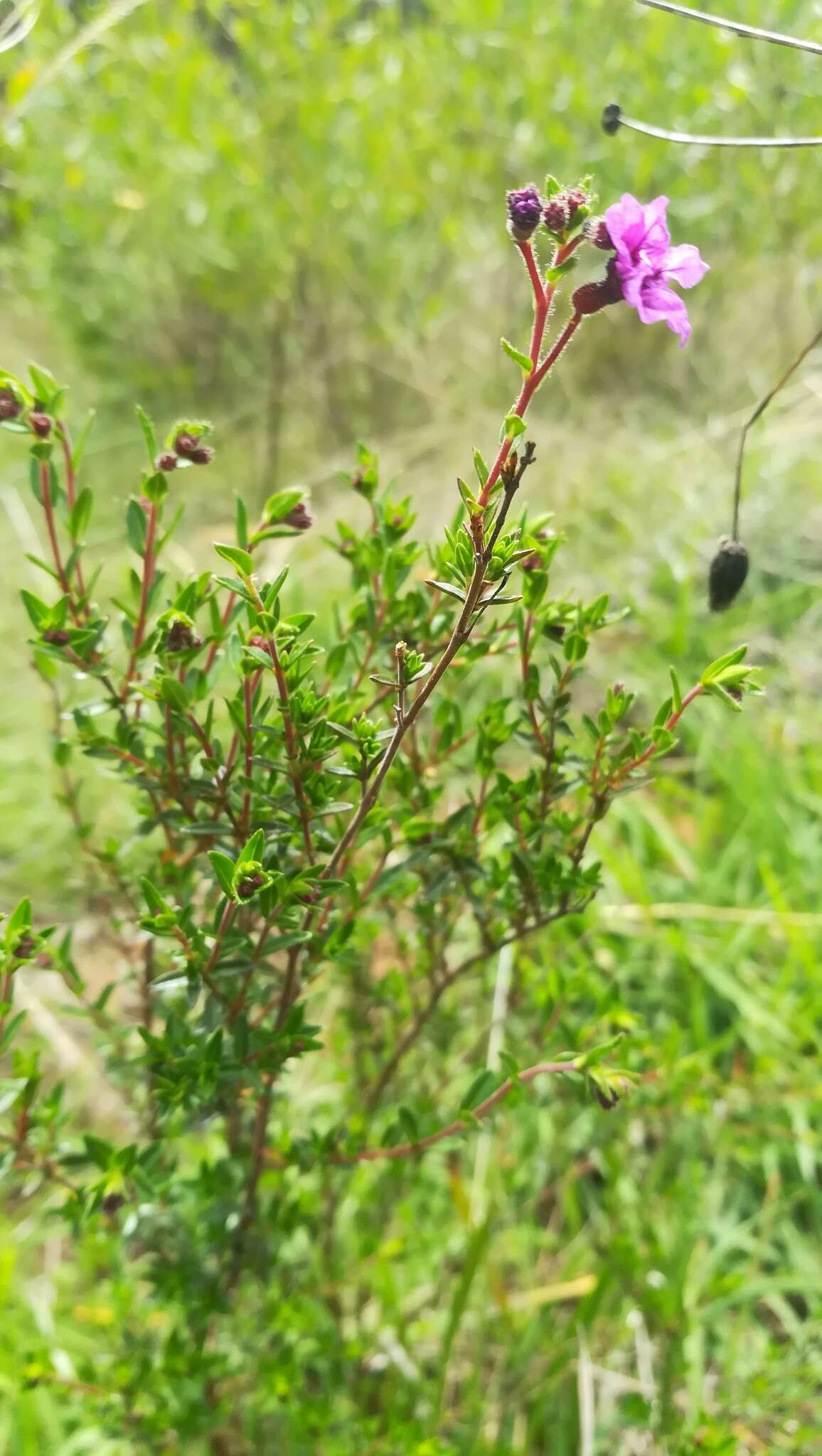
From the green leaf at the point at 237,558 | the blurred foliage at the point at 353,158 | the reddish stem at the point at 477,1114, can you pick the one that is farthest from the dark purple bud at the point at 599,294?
the blurred foliage at the point at 353,158

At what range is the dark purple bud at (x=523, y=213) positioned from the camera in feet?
1.20

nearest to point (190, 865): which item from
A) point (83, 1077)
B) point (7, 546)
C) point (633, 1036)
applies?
point (633, 1036)

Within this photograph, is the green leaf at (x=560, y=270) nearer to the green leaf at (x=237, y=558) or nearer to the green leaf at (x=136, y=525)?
the green leaf at (x=237, y=558)

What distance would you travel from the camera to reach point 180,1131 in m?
0.65

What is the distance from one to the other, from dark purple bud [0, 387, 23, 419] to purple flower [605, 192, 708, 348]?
0.30m

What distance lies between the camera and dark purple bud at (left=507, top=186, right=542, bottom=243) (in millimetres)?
364

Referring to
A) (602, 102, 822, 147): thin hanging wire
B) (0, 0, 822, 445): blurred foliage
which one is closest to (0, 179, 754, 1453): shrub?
(602, 102, 822, 147): thin hanging wire

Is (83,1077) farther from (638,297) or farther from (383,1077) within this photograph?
(638,297)

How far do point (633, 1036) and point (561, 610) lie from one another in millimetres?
425

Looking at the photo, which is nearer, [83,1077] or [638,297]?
[638,297]

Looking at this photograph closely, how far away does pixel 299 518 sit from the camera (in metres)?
0.49

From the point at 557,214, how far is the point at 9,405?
0.28 m

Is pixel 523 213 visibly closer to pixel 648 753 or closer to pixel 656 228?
pixel 656 228

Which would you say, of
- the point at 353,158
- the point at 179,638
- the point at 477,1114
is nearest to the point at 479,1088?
the point at 477,1114
